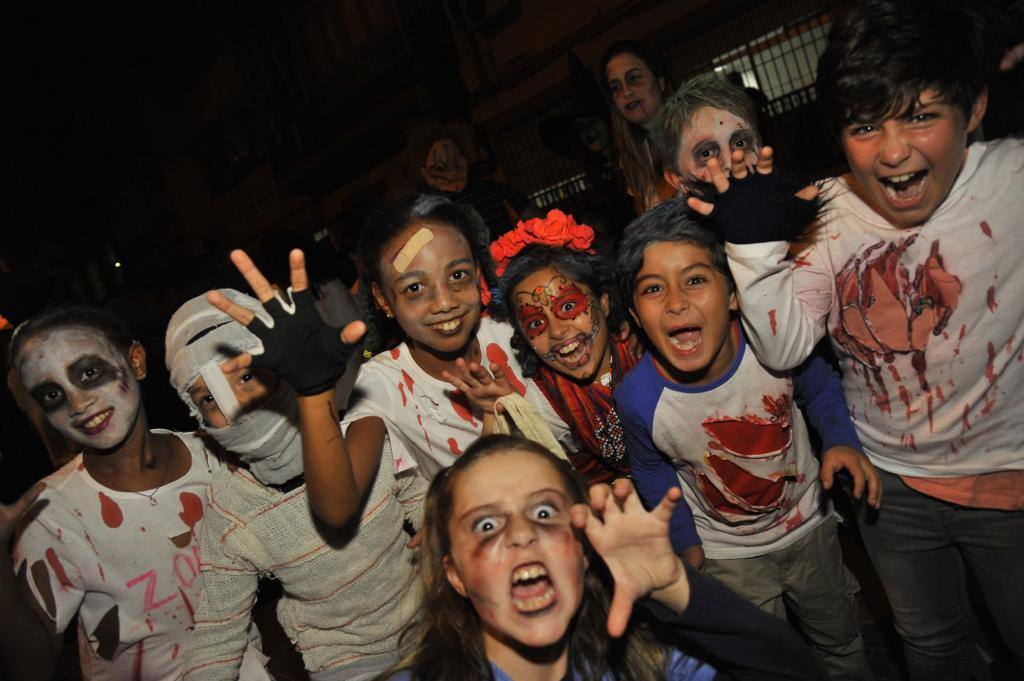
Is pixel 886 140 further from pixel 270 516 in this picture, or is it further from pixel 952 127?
pixel 270 516

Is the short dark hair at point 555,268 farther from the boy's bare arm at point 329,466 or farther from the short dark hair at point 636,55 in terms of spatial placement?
the short dark hair at point 636,55

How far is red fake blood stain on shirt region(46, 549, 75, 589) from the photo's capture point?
7.39ft

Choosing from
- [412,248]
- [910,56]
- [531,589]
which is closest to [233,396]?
[412,248]

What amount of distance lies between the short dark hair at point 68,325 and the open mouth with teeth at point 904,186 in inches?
103

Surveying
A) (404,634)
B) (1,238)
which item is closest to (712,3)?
(404,634)

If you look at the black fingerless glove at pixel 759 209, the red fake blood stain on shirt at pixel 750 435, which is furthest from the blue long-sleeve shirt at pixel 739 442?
the black fingerless glove at pixel 759 209

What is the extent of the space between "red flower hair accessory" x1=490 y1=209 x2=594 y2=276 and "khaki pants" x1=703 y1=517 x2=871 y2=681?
1.30m

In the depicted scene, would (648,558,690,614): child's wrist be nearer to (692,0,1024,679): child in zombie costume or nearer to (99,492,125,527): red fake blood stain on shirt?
(692,0,1024,679): child in zombie costume

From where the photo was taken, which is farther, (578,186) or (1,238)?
(1,238)

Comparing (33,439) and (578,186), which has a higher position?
(578,186)

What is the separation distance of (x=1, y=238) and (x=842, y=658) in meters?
19.7

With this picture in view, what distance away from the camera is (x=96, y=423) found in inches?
91.7

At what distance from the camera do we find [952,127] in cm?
182

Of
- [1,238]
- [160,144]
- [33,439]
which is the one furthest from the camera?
[1,238]
